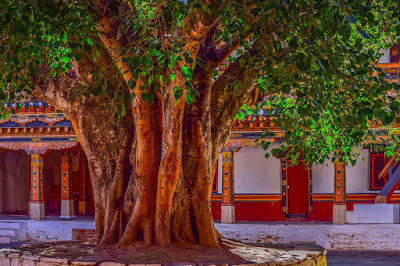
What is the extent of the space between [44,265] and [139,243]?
3.77 ft

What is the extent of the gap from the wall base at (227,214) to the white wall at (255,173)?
1.60 m

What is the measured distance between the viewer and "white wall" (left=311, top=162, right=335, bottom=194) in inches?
822

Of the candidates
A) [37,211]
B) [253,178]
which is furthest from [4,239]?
[253,178]

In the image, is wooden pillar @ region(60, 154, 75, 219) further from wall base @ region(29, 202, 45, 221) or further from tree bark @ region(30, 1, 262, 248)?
tree bark @ region(30, 1, 262, 248)

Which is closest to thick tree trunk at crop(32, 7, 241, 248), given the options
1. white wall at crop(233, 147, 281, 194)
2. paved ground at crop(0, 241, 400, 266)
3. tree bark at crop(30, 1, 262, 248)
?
tree bark at crop(30, 1, 262, 248)

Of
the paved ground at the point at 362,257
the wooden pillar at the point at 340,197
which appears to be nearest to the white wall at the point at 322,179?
the wooden pillar at the point at 340,197

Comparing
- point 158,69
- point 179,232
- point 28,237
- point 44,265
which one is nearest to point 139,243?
point 179,232

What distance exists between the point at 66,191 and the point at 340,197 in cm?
876

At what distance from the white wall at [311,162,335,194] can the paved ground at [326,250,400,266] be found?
114 inches

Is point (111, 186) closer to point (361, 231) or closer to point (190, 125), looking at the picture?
point (190, 125)

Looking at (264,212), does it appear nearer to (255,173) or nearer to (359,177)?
(255,173)

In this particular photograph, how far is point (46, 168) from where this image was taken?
23703 mm

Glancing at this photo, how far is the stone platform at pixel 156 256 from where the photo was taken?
7.41 metres

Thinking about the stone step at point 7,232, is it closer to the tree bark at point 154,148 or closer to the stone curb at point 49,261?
the tree bark at point 154,148
